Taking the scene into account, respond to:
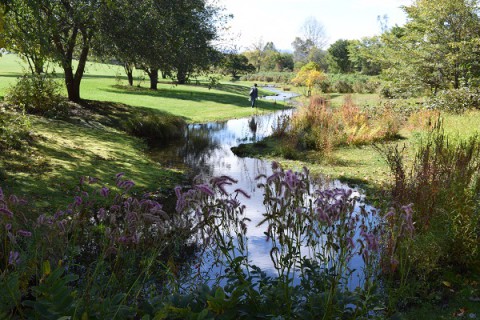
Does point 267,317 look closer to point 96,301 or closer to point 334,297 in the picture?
point 334,297

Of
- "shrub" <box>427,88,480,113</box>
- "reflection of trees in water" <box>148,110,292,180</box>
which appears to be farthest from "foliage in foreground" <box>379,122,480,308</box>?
"shrub" <box>427,88,480,113</box>

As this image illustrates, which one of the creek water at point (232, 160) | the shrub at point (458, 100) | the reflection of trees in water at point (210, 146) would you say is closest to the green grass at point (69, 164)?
the reflection of trees in water at point (210, 146)

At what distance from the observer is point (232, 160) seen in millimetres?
13945

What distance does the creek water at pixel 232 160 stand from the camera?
7.00 metres

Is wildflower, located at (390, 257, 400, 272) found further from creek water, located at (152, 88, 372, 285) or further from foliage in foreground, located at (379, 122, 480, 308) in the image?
creek water, located at (152, 88, 372, 285)

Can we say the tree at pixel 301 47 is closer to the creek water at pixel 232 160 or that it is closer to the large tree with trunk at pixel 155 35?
the creek water at pixel 232 160

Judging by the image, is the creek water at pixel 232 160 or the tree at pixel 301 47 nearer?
the creek water at pixel 232 160

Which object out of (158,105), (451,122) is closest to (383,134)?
(451,122)

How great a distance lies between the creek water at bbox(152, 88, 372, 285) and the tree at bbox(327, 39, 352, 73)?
150 feet

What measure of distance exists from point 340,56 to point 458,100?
47.1 metres

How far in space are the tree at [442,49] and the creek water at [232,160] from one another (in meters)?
9.34

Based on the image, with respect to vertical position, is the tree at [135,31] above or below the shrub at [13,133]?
above

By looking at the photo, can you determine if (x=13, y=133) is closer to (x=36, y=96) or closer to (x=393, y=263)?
(x=36, y=96)

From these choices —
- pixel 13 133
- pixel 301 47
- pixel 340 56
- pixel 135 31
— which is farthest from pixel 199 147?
pixel 301 47
